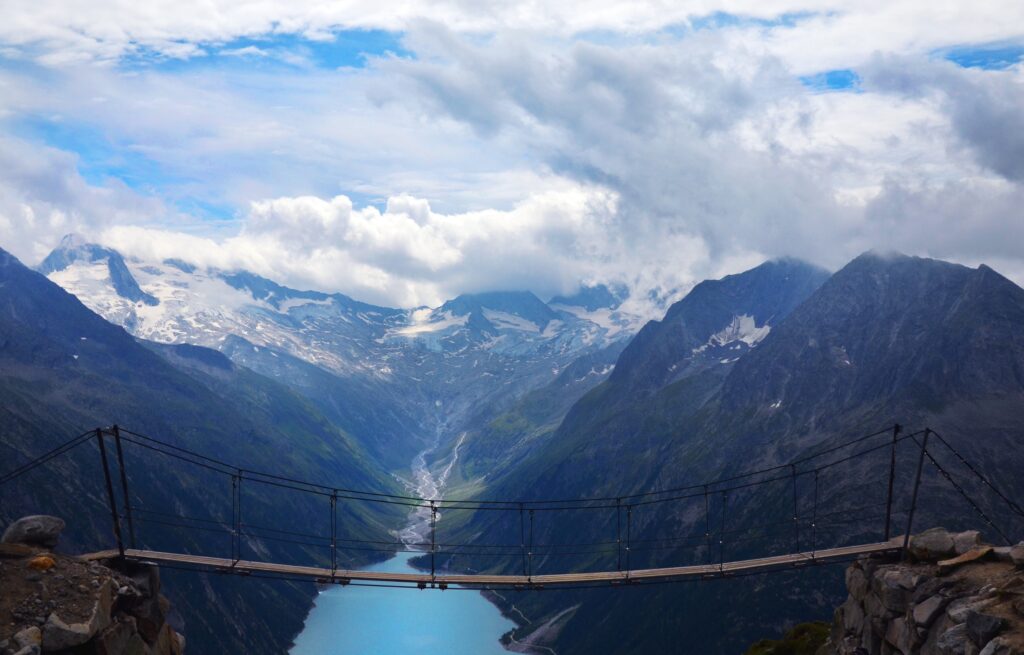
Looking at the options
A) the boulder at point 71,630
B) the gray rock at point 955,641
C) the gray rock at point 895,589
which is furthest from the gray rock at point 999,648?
A: the boulder at point 71,630

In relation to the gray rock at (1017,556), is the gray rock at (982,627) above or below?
below

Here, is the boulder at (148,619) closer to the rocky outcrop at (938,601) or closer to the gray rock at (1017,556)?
the rocky outcrop at (938,601)

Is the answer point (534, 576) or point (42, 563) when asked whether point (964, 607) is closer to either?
point (534, 576)

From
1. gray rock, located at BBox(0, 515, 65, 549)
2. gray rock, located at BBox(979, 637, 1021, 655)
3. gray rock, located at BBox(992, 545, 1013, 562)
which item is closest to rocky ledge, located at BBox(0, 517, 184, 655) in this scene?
gray rock, located at BBox(0, 515, 65, 549)

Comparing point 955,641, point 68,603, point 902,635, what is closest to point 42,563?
point 68,603

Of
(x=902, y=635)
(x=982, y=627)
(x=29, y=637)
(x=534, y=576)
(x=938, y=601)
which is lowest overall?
(x=534, y=576)
